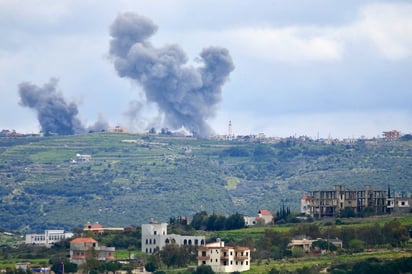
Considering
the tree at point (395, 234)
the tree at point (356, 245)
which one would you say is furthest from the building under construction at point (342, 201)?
the tree at point (356, 245)

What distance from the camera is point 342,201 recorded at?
134250 mm

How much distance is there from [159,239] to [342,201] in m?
20.9

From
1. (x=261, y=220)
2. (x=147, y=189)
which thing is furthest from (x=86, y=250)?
(x=147, y=189)

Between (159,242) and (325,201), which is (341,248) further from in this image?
(325,201)

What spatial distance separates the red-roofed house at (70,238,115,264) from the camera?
111 meters

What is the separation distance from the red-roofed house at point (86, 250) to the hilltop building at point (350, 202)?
76.3ft

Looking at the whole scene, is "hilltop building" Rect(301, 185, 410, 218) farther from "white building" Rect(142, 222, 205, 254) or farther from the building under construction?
"white building" Rect(142, 222, 205, 254)

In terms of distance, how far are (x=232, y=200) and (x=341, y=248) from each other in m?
74.2

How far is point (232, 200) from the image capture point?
7303 inches

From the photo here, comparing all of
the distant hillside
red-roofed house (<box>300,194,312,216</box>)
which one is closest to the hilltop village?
red-roofed house (<box>300,194,312,216</box>)

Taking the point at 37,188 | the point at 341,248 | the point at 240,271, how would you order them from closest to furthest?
the point at 240,271 < the point at 341,248 < the point at 37,188

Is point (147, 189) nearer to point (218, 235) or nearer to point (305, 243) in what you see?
point (218, 235)

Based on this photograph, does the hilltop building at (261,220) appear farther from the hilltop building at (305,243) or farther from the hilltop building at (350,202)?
the hilltop building at (305,243)

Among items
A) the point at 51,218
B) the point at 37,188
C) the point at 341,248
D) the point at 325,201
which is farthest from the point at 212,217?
the point at 37,188
